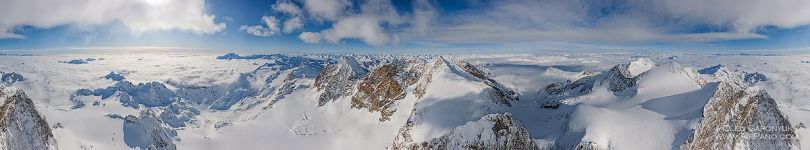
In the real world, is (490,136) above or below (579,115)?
below

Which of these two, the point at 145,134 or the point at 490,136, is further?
the point at 145,134

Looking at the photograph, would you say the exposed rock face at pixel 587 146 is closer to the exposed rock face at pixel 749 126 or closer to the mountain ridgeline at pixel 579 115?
the mountain ridgeline at pixel 579 115

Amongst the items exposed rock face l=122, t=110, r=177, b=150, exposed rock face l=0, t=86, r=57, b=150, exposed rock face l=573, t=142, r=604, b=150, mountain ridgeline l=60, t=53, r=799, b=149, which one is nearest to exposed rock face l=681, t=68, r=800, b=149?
mountain ridgeline l=60, t=53, r=799, b=149

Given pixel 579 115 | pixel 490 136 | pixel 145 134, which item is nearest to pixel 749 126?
pixel 579 115

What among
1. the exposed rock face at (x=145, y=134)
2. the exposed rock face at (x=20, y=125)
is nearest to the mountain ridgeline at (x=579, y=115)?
the exposed rock face at (x=145, y=134)

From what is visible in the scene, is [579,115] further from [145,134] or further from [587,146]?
[145,134]

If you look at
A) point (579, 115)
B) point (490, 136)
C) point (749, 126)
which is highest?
point (749, 126)

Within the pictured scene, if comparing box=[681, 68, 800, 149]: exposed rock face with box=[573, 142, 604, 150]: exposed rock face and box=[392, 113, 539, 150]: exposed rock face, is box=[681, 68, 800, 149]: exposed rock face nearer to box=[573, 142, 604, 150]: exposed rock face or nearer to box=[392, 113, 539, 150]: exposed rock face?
box=[573, 142, 604, 150]: exposed rock face
